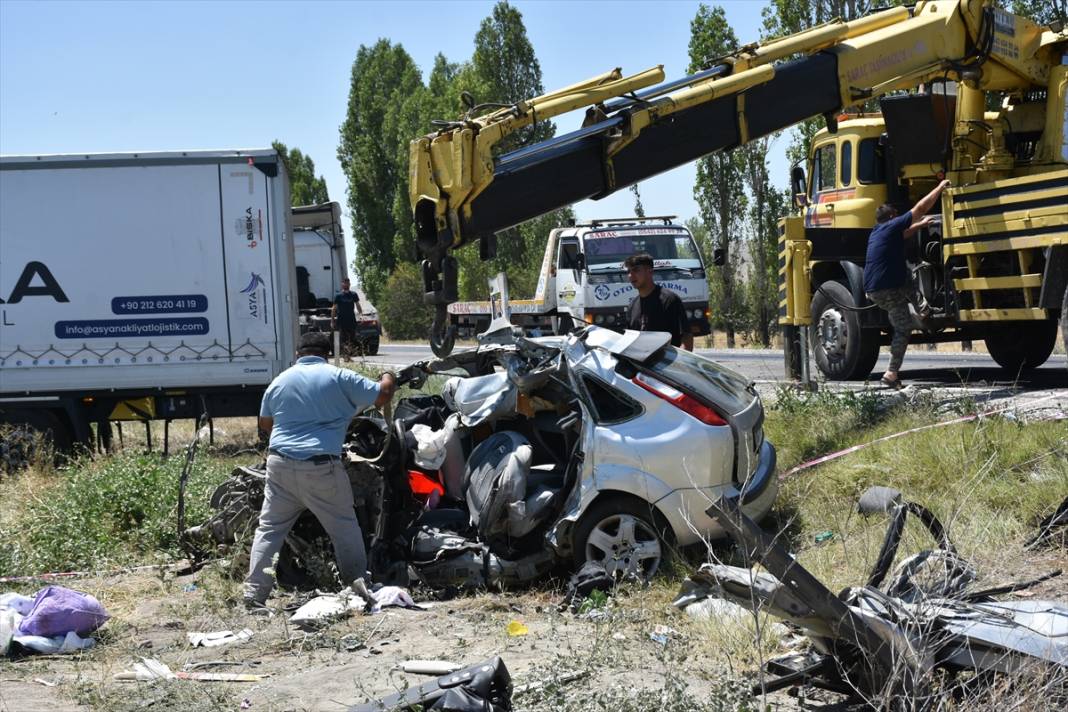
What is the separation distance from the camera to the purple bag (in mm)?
6277

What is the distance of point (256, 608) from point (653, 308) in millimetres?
3927

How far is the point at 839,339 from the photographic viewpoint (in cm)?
1353

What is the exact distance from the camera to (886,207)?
37.3 feet

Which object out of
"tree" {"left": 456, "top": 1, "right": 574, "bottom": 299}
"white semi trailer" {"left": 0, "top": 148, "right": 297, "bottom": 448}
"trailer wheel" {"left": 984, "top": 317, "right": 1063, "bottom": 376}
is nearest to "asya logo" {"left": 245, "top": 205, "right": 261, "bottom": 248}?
"white semi trailer" {"left": 0, "top": 148, "right": 297, "bottom": 448}

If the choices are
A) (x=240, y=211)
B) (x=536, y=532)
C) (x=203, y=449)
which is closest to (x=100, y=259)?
(x=240, y=211)

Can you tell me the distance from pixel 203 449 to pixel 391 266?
36931 mm

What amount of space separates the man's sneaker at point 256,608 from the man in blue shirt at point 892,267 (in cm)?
697

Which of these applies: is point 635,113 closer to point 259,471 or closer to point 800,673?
point 259,471

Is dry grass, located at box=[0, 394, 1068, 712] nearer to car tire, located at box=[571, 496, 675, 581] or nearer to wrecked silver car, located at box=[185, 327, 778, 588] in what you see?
car tire, located at box=[571, 496, 675, 581]

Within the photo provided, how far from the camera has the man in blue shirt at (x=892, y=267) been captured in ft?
36.6

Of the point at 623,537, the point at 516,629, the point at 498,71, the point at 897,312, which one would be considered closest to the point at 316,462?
the point at 516,629

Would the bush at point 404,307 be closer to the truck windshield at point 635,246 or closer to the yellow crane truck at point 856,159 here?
the truck windshield at point 635,246

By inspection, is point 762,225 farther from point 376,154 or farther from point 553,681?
point 553,681

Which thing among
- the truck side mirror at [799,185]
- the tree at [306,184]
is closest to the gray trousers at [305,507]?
the truck side mirror at [799,185]
